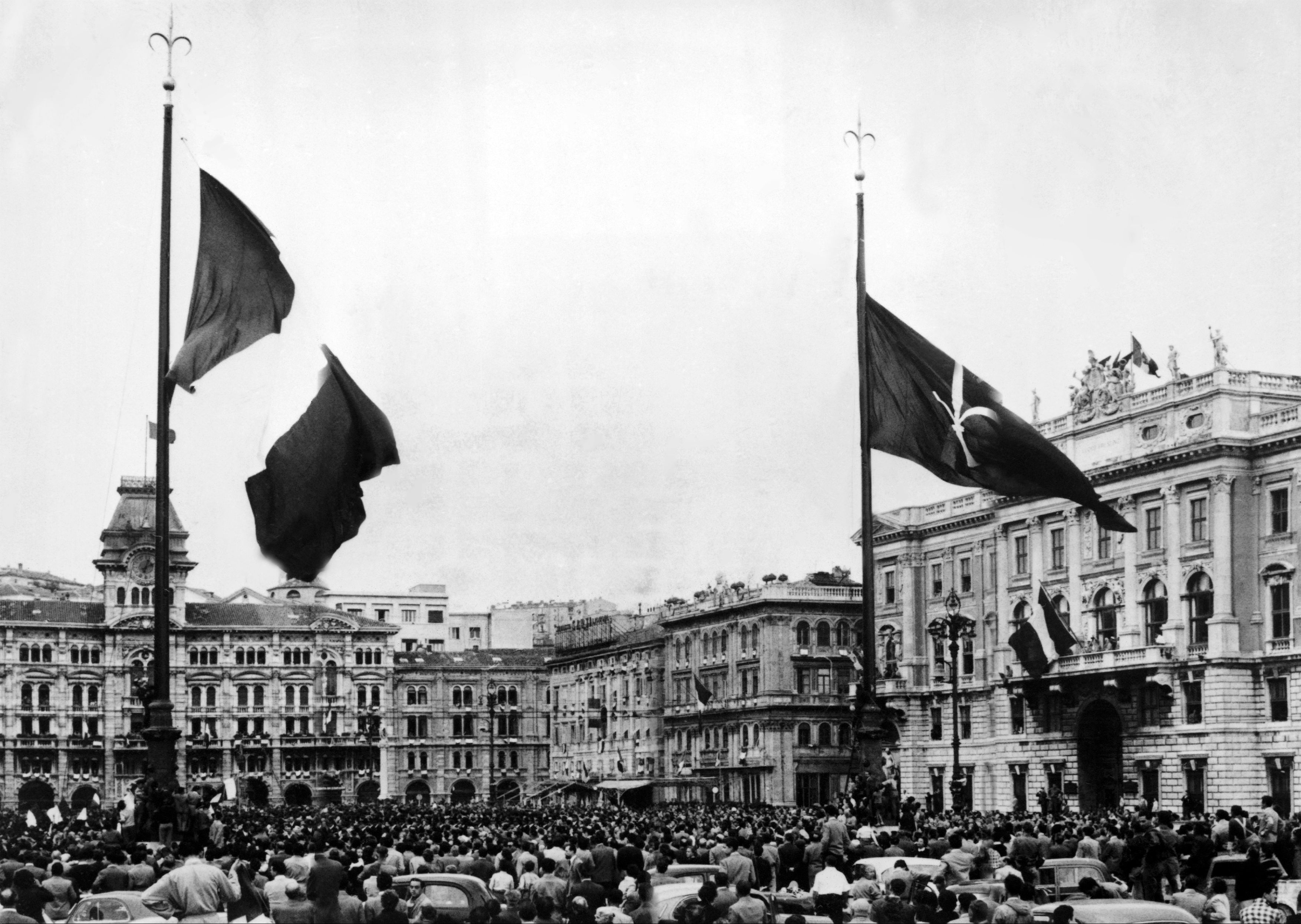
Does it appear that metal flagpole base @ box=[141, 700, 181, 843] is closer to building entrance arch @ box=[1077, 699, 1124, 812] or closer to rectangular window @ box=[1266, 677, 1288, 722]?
rectangular window @ box=[1266, 677, 1288, 722]

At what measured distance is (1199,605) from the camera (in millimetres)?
65688

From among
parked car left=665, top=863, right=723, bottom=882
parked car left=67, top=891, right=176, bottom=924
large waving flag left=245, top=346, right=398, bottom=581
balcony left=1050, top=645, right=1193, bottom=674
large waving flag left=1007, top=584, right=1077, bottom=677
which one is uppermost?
large waving flag left=245, top=346, right=398, bottom=581

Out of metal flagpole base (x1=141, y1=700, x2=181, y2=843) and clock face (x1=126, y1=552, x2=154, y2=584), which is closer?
metal flagpole base (x1=141, y1=700, x2=181, y2=843)

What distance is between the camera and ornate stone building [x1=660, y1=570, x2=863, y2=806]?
302 feet

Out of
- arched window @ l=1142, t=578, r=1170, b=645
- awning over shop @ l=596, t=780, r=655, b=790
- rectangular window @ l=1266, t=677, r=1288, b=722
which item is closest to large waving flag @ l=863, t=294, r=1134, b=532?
rectangular window @ l=1266, t=677, r=1288, b=722

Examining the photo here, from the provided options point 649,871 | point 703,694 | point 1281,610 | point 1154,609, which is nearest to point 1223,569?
point 1281,610

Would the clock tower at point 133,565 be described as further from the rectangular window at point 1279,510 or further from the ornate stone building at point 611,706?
the rectangular window at point 1279,510

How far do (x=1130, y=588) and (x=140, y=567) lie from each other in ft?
238

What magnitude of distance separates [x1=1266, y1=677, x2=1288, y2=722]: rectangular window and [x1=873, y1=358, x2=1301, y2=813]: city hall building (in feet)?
0.20

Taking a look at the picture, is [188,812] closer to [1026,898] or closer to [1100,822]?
[1026,898]

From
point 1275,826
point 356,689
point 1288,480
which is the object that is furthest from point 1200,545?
point 356,689

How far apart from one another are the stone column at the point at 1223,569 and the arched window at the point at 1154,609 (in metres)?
2.92

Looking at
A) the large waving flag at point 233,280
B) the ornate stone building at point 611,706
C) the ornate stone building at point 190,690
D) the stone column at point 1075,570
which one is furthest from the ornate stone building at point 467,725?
the large waving flag at point 233,280

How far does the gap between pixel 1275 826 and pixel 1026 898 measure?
16.6m
